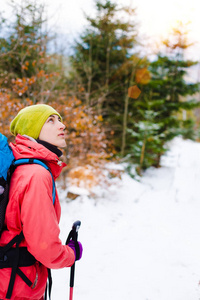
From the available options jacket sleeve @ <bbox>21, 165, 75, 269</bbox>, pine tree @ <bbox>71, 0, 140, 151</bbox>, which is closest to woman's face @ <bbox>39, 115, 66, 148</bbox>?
jacket sleeve @ <bbox>21, 165, 75, 269</bbox>

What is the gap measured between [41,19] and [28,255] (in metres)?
6.65

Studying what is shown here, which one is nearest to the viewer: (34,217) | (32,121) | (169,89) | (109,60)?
(34,217)

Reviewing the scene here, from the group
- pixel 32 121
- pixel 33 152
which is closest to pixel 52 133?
pixel 32 121

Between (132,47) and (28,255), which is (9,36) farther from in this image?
(132,47)

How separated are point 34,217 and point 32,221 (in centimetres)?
3

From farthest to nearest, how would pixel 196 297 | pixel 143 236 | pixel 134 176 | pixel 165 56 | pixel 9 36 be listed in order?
pixel 165 56, pixel 134 176, pixel 9 36, pixel 143 236, pixel 196 297

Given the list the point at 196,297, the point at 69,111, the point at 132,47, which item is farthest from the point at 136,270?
the point at 132,47

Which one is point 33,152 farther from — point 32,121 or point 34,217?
point 34,217

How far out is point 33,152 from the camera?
133cm

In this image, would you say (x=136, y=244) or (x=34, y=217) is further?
(x=136, y=244)

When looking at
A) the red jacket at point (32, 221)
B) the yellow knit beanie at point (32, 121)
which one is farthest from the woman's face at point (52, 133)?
the red jacket at point (32, 221)

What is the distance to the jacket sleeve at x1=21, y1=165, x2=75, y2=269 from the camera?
1152 mm

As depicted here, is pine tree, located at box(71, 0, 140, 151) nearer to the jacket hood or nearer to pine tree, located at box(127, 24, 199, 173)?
pine tree, located at box(127, 24, 199, 173)

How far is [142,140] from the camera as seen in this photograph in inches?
359
